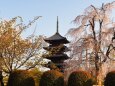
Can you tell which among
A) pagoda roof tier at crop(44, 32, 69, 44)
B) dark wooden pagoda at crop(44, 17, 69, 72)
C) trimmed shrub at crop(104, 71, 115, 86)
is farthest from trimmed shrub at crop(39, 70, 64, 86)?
pagoda roof tier at crop(44, 32, 69, 44)

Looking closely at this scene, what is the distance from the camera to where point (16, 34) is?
34.0 meters

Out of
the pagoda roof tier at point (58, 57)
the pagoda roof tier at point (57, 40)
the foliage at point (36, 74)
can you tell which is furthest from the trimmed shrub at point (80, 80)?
the pagoda roof tier at point (57, 40)

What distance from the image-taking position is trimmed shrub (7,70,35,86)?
26.2 m

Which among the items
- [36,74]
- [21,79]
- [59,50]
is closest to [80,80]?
[21,79]

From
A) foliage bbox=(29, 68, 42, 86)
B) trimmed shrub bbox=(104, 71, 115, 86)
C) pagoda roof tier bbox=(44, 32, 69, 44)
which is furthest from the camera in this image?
pagoda roof tier bbox=(44, 32, 69, 44)

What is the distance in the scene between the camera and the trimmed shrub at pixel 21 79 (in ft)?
86.0

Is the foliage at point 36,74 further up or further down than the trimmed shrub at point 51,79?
further down

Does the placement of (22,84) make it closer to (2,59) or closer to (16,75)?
(16,75)

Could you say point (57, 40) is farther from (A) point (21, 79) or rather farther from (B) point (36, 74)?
(A) point (21, 79)

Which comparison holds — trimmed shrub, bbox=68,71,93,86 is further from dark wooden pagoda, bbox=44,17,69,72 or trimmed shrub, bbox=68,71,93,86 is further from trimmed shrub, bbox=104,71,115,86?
dark wooden pagoda, bbox=44,17,69,72

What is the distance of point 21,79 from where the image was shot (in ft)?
86.2

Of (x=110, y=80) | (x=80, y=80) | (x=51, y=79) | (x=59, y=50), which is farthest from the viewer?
(x=59, y=50)

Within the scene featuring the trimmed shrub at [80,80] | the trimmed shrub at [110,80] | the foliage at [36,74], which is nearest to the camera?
the trimmed shrub at [110,80]

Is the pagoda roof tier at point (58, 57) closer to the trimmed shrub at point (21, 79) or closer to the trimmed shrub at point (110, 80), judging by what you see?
the trimmed shrub at point (21, 79)
